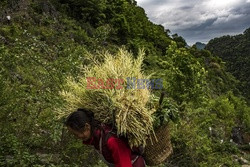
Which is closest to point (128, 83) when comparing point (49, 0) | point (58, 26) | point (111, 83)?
point (111, 83)

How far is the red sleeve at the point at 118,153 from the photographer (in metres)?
2.02

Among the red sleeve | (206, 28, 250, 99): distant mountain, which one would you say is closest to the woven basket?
the red sleeve

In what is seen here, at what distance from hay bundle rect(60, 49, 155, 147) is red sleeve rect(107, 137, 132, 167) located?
0.08 metres

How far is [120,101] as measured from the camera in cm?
222

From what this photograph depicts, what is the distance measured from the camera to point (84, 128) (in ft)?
6.83

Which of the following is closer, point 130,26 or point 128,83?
point 128,83

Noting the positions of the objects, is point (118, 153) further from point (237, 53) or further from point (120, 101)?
point (237, 53)

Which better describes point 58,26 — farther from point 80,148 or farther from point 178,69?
point 80,148

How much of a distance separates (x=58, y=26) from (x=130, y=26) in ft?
44.1

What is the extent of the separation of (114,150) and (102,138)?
0.46 feet

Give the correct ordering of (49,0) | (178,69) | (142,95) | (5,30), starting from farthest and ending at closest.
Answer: (49,0) < (178,69) < (5,30) < (142,95)

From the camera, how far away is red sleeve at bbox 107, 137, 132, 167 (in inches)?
79.4

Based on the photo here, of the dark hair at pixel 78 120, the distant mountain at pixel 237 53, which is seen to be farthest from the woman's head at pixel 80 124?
the distant mountain at pixel 237 53

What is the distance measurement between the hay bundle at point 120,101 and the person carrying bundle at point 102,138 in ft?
0.26
